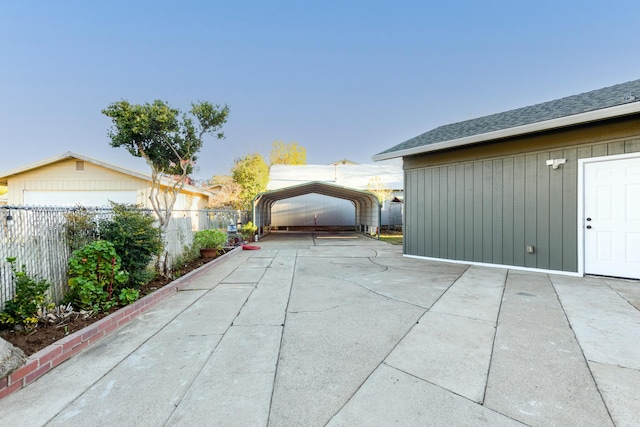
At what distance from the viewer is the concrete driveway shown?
1.84 metres

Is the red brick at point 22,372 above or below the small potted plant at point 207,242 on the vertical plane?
below

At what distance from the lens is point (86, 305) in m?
3.38

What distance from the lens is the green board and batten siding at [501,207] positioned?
566 centimetres

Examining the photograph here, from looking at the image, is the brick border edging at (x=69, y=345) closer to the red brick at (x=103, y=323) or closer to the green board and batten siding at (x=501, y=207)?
the red brick at (x=103, y=323)

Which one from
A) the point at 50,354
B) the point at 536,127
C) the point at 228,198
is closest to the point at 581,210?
the point at 536,127

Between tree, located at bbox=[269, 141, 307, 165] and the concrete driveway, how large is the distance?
1331 inches

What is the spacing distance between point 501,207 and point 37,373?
300 inches

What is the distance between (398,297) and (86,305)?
12.9ft

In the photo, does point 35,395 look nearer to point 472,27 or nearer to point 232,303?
point 232,303

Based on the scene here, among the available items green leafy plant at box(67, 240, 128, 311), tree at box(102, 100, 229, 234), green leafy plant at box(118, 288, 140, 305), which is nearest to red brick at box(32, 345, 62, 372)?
green leafy plant at box(67, 240, 128, 311)

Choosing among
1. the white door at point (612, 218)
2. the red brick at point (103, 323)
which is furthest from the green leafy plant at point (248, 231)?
the white door at point (612, 218)

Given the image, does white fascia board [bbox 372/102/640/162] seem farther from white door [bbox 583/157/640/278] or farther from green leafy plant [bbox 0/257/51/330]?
green leafy plant [bbox 0/257/51/330]

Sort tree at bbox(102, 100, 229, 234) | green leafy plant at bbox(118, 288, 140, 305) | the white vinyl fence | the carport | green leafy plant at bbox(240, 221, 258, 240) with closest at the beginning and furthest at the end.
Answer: the white vinyl fence
green leafy plant at bbox(118, 288, 140, 305)
tree at bbox(102, 100, 229, 234)
green leafy plant at bbox(240, 221, 258, 240)
the carport

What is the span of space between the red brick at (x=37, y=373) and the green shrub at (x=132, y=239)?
176 centimetres
